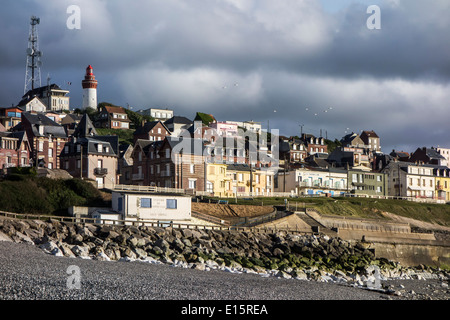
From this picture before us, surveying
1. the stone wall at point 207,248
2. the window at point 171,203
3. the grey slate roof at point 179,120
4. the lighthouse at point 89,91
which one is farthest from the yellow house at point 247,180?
the lighthouse at point 89,91

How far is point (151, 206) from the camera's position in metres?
55.2

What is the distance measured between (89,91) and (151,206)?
100 meters

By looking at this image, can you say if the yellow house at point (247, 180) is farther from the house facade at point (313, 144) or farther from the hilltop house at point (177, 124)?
the house facade at point (313, 144)

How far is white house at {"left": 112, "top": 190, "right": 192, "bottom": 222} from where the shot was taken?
5441 centimetres

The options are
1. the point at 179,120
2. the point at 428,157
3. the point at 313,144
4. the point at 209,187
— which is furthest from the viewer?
the point at 313,144

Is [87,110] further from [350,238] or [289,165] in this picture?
[350,238]

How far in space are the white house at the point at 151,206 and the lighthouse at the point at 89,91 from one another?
9781 cm

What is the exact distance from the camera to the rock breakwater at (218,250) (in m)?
40.9

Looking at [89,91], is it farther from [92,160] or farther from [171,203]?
[171,203]

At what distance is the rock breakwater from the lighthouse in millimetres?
101912

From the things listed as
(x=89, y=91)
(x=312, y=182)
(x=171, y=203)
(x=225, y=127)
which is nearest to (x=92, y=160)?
(x=171, y=203)

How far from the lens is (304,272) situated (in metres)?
41.8

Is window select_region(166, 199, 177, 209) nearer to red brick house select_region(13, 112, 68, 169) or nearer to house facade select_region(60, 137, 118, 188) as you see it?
house facade select_region(60, 137, 118, 188)
